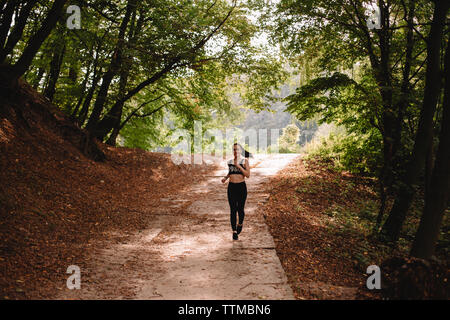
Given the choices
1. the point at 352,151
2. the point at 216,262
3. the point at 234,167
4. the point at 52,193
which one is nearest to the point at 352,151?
the point at 352,151

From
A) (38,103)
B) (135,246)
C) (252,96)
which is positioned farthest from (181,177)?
(135,246)

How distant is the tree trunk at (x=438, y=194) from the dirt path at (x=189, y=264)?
6.89 feet

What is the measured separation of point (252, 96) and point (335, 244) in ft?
26.9

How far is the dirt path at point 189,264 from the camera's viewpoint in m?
4.19

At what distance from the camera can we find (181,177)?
13367mm

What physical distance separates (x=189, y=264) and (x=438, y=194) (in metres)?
3.94

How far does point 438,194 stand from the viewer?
434 cm

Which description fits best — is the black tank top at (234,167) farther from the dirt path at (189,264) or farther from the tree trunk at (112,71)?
the tree trunk at (112,71)

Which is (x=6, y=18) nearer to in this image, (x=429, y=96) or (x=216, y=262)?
(x=216, y=262)

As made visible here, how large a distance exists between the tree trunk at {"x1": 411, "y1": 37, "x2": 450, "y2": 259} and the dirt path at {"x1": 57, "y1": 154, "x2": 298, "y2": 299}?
210cm

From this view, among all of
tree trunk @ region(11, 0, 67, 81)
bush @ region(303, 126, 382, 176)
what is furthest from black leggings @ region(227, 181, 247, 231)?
tree trunk @ region(11, 0, 67, 81)

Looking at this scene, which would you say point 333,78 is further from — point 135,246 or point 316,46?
point 135,246

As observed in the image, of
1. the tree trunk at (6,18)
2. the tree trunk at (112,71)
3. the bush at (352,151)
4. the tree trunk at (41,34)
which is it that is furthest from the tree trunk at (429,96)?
the tree trunk at (6,18)

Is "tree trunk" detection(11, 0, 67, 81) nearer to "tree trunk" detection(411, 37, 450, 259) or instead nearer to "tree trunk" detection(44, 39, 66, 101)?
"tree trunk" detection(44, 39, 66, 101)
